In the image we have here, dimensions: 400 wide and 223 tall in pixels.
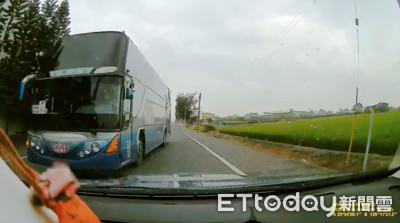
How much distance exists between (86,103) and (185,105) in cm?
210

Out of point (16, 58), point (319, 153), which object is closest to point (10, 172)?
point (16, 58)

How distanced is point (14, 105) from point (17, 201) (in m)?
0.76

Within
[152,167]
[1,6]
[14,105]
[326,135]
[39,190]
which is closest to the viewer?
[39,190]

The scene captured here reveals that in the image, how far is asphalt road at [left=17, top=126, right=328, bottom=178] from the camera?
3.25 m

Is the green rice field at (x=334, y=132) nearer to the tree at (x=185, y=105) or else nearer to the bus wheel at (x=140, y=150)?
the tree at (x=185, y=105)

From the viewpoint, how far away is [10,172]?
1135mm

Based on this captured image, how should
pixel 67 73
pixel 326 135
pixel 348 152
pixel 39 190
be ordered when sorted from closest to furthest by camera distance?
1. pixel 39 190
2. pixel 67 73
3. pixel 348 152
4. pixel 326 135

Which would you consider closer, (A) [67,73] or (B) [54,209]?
(B) [54,209]

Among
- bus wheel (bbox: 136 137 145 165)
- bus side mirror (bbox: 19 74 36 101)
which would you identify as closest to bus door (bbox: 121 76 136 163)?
bus wheel (bbox: 136 137 145 165)

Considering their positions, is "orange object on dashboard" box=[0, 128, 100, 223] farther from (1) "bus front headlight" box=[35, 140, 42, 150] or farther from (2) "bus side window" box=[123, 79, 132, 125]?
(2) "bus side window" box=[123, 79, 132, 125]

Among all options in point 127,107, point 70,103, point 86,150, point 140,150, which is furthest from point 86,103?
point 140,150

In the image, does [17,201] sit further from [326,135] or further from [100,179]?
[326,135]

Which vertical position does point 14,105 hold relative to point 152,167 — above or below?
above

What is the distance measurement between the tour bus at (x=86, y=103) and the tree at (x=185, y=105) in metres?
1.15
